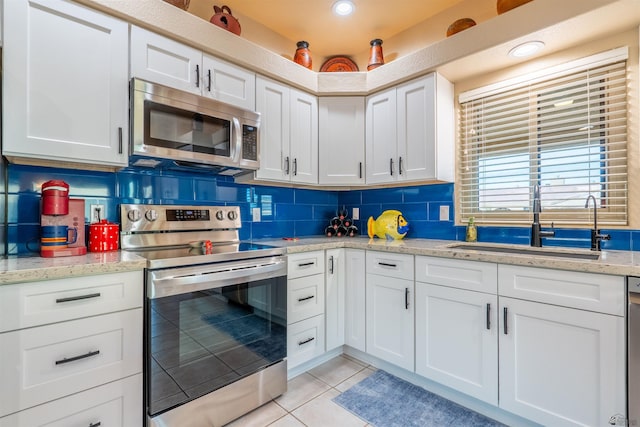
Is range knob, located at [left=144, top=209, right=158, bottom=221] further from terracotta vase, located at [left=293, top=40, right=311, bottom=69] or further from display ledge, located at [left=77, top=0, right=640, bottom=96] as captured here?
terracotta vase, located at [left=293, top=40, right=311, bottom=69]

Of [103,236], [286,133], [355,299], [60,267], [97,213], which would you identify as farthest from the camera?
[286,133]

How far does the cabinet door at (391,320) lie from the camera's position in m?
1.92

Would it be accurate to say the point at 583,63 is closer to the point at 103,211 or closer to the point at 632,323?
the point at 632,323

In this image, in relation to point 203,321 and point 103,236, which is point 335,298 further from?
point 103,236

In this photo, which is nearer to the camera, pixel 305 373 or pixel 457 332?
pixel 457 332

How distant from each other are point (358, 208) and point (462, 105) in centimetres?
124

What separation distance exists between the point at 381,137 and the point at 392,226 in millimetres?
726

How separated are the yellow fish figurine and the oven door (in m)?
0.98

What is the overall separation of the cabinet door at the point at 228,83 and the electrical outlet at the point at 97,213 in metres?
0.90

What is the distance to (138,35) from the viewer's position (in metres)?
1.62

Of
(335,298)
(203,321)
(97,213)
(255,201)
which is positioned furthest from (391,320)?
(97,213)

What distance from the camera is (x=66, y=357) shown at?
1.14 metres

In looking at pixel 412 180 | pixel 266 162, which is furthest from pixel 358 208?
pixel 266 162

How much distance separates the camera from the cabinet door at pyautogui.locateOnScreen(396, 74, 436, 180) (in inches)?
85.2
